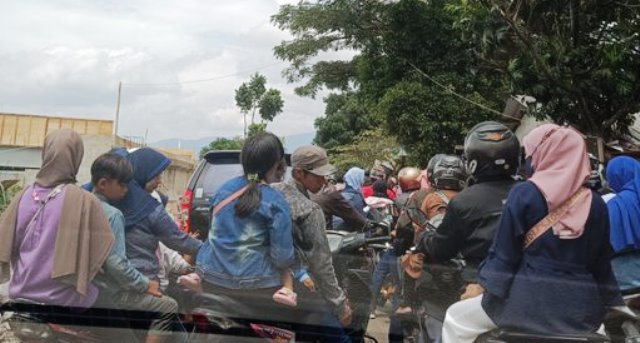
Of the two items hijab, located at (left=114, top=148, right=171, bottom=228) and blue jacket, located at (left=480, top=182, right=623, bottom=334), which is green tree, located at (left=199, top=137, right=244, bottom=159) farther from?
blue jacket, located at (left=480, top=182, right=623, bottom=334)

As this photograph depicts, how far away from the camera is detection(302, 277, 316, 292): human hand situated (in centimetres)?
303

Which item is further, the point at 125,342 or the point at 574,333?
the point at 125,342

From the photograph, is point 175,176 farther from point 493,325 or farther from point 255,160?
point 493,325

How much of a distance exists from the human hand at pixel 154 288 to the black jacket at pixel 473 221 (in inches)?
55.3

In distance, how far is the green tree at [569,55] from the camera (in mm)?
6004

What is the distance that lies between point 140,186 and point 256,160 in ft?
2.30

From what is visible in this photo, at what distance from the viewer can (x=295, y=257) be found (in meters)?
3.00

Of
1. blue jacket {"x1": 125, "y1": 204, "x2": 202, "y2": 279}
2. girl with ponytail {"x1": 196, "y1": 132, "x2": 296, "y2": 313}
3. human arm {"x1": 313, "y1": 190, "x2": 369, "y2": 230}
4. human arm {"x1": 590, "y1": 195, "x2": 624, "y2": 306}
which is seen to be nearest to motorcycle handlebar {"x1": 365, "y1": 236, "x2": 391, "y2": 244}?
human arm {"x1": 313, "y1": 190, "x2": 369, "y2": 230}

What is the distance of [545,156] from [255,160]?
→ 130cm

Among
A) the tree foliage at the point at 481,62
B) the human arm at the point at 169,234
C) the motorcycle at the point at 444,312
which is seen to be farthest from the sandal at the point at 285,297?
the tree foliage at the point at 481,62

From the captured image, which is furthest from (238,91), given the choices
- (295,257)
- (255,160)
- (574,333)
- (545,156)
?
(574,333)

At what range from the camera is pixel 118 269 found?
9.71 feet

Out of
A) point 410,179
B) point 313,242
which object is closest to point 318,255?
point 313,242

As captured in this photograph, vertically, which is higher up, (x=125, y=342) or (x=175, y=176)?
(x=175, y=176)
